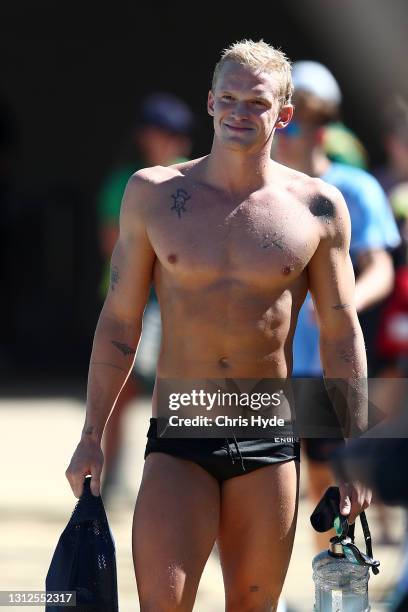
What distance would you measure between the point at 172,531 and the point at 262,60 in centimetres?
133

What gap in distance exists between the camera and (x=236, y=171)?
Answer: 3.96 m

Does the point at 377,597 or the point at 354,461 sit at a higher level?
the point at 377,597

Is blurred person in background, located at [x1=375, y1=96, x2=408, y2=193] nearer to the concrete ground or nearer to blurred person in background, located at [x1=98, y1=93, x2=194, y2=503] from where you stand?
blurred person in background, located at [x1=98, y1=93, x2=194, y2=503]

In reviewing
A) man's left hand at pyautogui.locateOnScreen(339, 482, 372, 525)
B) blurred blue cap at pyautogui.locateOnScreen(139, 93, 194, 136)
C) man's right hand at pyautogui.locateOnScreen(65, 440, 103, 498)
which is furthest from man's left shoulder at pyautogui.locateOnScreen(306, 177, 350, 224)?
blurred blue cap at pyautogui.locateOnScreen(139, 93, 194, 136)

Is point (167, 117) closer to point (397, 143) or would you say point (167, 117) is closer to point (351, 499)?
point (397, 143)

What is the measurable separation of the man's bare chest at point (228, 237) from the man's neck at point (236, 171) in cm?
5

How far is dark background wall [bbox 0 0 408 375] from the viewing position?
13.1 meters

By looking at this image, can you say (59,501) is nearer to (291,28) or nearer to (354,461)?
(354,461)

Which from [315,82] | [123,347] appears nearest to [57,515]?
[315,82]

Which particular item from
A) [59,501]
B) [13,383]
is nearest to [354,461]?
[59,501]

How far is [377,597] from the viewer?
5734 mm

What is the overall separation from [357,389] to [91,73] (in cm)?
963

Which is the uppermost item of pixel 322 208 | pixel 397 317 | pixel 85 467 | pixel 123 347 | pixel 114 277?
pixel 397 317

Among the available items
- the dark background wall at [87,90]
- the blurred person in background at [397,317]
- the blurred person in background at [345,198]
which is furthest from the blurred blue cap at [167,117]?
the dark background wall at [87,90]
